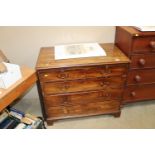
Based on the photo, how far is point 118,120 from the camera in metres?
1.63

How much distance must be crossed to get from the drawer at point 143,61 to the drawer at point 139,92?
0.78 feet

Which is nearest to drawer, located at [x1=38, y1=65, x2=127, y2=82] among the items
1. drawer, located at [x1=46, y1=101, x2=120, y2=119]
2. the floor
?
drawer, located at [x1=46, y1=101, x2=120, y2=119]

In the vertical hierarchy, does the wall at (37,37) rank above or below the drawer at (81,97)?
above

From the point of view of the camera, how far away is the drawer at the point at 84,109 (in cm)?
146

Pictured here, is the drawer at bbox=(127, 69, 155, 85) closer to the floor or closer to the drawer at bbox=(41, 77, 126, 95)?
the drawer at bbox=(41, 77, 126, 95)

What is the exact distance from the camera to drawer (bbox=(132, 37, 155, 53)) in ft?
4.16

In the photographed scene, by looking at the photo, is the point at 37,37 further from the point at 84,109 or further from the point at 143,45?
the point at 143,45

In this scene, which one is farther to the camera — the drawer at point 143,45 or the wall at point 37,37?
the wall at point 37,37

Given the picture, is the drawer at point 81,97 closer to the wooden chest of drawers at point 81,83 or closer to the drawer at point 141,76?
the wooden chest of drawers at point 81,83

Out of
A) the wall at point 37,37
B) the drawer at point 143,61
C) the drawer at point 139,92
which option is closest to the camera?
the drawer at point 143,61

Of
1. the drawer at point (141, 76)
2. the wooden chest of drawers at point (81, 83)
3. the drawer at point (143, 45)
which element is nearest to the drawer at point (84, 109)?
the wooden chest of drawers at point (81, 83)
